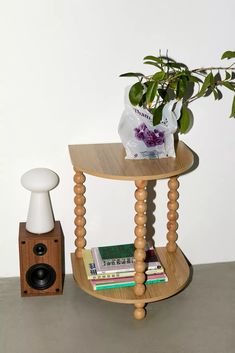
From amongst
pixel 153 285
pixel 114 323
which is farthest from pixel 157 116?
pixel 114 323

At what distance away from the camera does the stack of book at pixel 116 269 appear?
7.75 feet

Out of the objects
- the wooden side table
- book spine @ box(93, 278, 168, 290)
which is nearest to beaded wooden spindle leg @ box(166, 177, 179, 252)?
the wooden side table

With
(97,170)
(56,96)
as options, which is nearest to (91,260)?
(97,170)

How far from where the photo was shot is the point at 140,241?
2211mm

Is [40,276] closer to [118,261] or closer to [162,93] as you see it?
[118,261]

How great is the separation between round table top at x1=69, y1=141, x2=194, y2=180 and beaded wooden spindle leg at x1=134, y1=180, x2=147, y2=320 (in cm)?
5

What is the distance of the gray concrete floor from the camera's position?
7.14 ft

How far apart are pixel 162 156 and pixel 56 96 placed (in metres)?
0.50

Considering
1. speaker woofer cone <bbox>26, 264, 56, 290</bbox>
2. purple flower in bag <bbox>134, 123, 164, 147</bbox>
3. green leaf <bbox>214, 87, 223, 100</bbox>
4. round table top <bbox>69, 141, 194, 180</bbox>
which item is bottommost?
speaker woofer cone <bbox>26, 264, 56, 290</bbox>

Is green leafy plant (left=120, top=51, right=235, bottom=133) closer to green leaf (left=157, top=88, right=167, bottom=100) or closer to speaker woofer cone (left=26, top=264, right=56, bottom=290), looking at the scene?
green leaf (left=157, top=88, right=167, bottom=100)

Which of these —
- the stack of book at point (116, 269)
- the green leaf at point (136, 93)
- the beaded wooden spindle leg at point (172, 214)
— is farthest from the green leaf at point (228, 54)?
the stack of book at point (116, 269)

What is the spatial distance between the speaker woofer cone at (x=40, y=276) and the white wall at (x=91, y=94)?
188 millimetres

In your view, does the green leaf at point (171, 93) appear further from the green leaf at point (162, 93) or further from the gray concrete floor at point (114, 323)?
the gray concrete floor at point (114, 323)

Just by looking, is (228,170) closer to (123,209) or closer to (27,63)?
(123,209)
